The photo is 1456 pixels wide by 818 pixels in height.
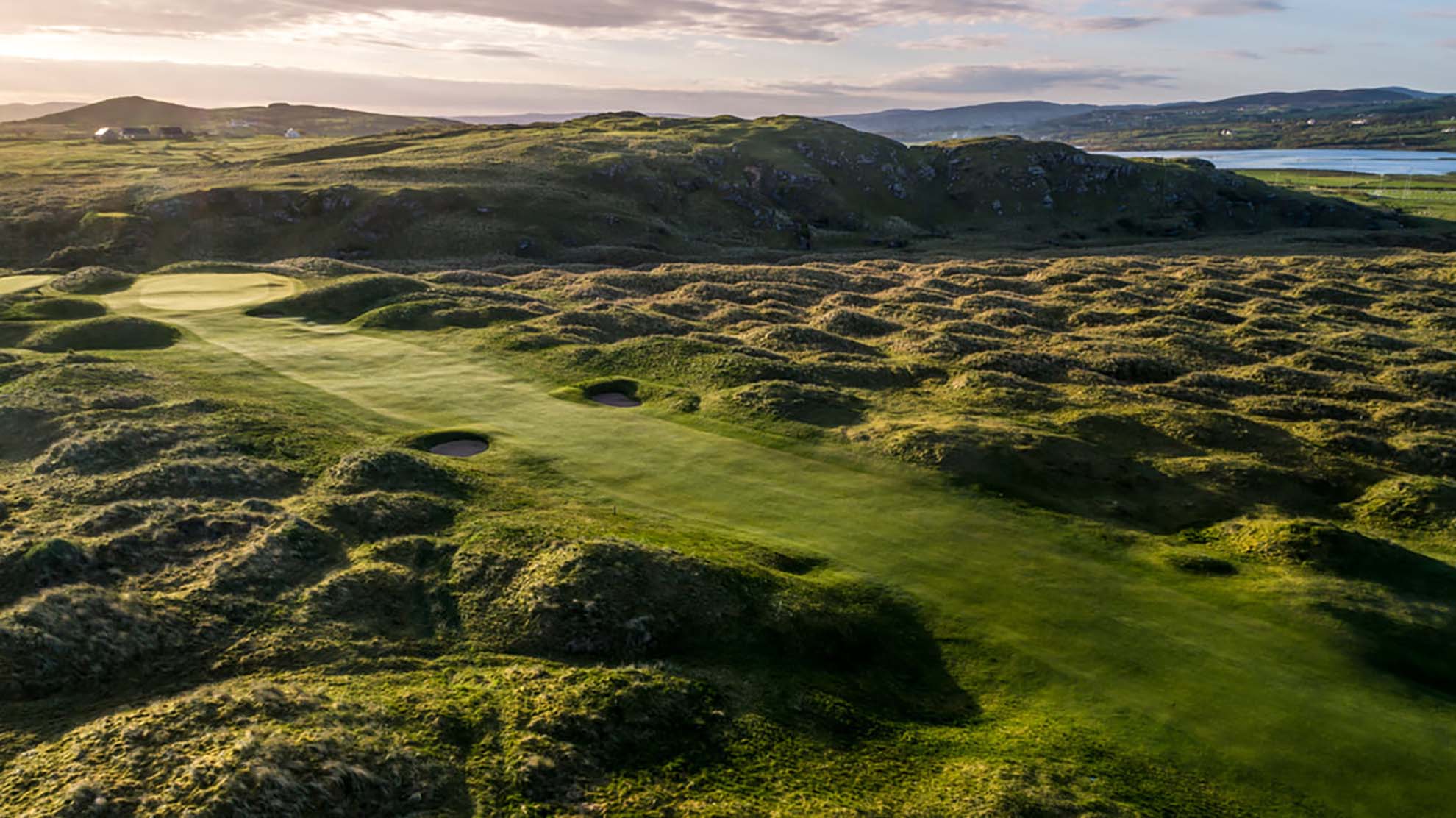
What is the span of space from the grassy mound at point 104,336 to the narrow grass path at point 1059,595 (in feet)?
24.9

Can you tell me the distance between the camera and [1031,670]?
72.5 ft

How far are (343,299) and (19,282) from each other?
23.7m

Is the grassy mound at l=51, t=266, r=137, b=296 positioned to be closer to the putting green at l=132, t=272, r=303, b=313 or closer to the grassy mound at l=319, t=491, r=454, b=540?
the putting green at l=132, t=272, r=303, b=313

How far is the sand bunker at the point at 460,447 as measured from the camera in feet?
115

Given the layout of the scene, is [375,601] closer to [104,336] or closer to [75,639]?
[75,639]

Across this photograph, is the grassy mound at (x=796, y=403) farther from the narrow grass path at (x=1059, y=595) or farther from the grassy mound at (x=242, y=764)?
the grassy mound at (x=242, y=764)

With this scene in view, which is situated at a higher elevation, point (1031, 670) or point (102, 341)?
point (102, 341)

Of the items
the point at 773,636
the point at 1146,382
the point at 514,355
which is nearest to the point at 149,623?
the point at 773,636

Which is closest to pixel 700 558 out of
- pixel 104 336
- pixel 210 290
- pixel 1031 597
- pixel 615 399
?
pixel 1031 597

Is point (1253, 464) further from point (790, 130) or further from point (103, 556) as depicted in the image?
point (790, 130)

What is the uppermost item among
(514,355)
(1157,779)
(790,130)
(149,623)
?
(790,130)

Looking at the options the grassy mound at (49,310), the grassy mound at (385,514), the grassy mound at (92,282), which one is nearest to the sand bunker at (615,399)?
the grassy mound at (385,514)

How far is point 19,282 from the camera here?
6134 cm

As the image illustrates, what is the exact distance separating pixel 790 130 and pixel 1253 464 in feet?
528
